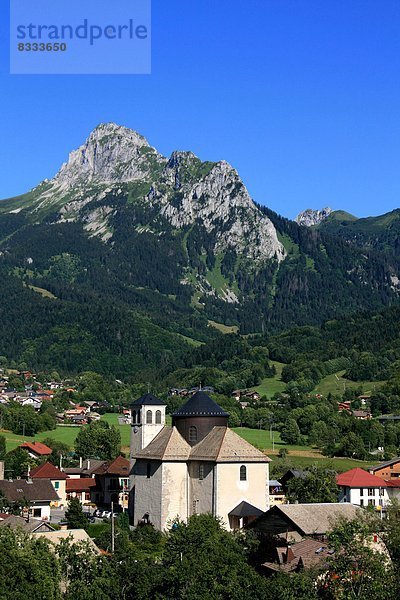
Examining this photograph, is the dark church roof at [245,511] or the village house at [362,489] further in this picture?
the village house at [362,489]

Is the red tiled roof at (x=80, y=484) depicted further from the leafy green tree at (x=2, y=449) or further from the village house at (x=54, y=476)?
the leafy green tree at (x=2, y=449)

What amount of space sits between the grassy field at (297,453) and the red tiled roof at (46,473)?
96.8 ft

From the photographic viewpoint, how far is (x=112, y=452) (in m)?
135

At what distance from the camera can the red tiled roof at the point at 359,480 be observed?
100 metres

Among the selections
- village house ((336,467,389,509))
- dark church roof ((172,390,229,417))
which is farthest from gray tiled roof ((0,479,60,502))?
village house ((336,467,389,509))

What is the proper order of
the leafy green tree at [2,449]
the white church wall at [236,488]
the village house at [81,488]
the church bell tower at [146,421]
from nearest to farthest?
the white church wall at [236,488] → the church bell tower at [146,421] → the village house at [81,488] → the leafy green tree at [2,449]

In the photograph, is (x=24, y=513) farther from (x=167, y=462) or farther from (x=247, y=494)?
(x=247, y=494)

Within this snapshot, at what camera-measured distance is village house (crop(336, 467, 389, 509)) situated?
99812mm

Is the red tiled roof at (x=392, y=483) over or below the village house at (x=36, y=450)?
below

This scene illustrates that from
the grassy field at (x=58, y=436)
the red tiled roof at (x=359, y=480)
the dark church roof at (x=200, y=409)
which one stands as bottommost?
the red tiled roof at (x=359, y=480)

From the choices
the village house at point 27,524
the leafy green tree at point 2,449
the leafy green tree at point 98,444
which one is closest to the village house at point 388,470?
the leafy green tree at point 98,444

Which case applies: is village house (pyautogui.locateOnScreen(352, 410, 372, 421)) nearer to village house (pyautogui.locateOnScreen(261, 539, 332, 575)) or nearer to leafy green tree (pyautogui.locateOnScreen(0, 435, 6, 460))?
leafy green tree (pyautogui.locateOnScreen(0, 435, 6, 460))

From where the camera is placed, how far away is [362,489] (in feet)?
329

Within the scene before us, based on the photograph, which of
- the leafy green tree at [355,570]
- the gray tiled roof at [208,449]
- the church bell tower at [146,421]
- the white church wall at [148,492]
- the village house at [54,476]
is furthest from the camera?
the village house at [54,476]
